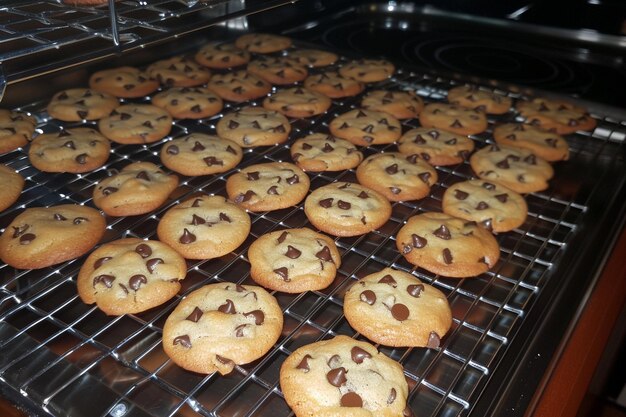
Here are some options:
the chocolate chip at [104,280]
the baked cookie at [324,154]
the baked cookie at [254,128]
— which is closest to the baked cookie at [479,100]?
the baked cookie at [324,154]

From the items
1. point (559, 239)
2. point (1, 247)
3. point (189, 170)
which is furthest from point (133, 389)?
point (559, 239)

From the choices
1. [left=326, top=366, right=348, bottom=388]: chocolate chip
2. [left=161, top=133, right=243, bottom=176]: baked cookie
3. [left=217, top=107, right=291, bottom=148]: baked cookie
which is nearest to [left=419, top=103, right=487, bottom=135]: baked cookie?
[left=217, top=107, right=291, bottom=148]: baked cookie

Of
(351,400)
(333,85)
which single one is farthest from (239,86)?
(351,400)

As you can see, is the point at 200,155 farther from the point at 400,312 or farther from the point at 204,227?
the point at 400,312

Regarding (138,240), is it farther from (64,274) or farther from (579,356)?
(579,356)

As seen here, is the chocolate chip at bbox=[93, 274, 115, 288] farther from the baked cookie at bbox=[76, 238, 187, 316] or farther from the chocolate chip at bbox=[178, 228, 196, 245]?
the chocolate chip at bbox=[178, 228, 196, 245]

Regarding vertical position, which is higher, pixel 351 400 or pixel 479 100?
pixel 479 100
